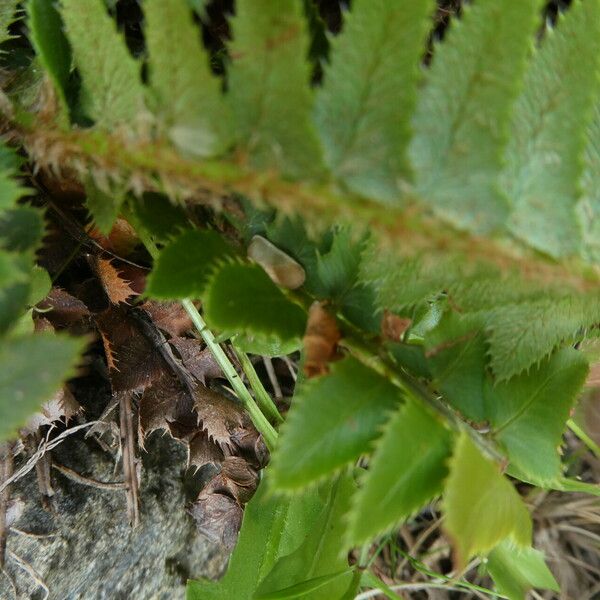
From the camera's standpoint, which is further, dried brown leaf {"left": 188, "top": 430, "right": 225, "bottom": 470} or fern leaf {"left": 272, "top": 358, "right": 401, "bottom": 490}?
dried brown leaf {"left": 188, "top": 430, "right": 225, "bottom": 470}

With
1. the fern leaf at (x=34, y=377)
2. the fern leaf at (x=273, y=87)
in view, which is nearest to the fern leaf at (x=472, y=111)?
the fern leaf at (x=273, y=87)

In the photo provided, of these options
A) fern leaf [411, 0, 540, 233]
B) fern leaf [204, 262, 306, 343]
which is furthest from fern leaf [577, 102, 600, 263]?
fern leaf [204, 262, 306, 343]

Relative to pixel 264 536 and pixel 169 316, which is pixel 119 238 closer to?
pixel 169 316

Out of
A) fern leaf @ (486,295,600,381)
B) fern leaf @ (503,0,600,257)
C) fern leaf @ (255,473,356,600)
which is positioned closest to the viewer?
fern leaf @ (503,0,600,257)

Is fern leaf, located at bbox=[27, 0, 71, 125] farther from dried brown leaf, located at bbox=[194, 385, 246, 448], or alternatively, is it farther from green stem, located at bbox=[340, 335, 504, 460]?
dried brown leaf, located at bbox=[194, 385, 246, 448]

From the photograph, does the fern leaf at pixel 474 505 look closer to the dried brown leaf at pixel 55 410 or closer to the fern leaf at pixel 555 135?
the fern leaf at pixel 555 135

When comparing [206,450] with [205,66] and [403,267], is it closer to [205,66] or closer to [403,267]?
[403,267]
